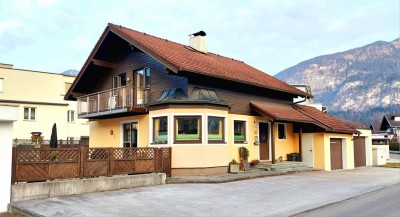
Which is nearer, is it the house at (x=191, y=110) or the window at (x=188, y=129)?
the window at (x=188, y=129)

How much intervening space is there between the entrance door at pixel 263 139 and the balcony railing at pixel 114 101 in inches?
250

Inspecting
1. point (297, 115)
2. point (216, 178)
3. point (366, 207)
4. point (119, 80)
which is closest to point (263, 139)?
point (297, 115)

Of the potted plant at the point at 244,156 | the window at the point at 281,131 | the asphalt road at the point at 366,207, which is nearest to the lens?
the asphalt road at the point at 366,207

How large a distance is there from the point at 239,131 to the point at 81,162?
8926 millimetres

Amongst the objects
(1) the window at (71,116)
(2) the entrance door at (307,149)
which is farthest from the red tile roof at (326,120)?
(1) the window at (71,116)

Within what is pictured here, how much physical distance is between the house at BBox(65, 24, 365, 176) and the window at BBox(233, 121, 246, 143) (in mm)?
50

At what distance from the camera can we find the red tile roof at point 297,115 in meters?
19.6

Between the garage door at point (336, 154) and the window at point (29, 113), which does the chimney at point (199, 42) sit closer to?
the garage door at point (336, 154)

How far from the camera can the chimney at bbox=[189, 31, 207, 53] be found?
2277cm

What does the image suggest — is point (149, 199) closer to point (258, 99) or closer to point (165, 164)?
point (165, 164)

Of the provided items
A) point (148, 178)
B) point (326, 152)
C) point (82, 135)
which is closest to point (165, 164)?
point (148, 178)

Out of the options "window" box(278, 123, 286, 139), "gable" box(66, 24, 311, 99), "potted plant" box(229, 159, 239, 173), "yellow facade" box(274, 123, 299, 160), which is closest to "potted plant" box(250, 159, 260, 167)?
"yellow facade" box(274, 123, 299, 160)

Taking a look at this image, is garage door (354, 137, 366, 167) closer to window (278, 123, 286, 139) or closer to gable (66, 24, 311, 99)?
gable (66, 24, 311, 99)

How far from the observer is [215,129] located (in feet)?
55.9
